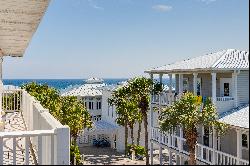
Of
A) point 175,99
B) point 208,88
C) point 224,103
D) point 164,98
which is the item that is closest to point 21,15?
point 224,103

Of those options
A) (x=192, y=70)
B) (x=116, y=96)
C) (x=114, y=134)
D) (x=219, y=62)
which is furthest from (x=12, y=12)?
(x=114, y=134)

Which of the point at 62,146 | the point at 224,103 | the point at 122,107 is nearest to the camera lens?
the point at 62,146

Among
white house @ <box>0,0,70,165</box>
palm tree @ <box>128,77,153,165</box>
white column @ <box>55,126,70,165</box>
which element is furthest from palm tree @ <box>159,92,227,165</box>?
white column @ <box>55,126,70,165</box>

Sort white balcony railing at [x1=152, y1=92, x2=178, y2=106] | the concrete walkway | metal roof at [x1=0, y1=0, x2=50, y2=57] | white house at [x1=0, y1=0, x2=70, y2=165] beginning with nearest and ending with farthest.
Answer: white house at [x1=0, y1=0, x2=70, y2=165]
metal roof at [x1=0, y1=0, x2=50, y2=57]
white balcony railing at [x1=152, y1=92, x2=178, y2=106]
the concrete walkway

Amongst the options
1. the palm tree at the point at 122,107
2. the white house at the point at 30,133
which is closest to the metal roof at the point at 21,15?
the white house at the point at 30,133

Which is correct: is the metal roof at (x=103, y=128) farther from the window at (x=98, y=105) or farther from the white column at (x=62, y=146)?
the white column at (x=62, y=146)

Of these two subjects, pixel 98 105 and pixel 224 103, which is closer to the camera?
pixel 224 103

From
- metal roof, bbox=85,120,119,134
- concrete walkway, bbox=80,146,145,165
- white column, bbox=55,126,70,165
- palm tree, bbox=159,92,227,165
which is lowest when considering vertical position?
concrete walkway, bbox=80,146,145,165

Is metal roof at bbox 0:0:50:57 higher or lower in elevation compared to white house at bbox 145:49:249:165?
higher

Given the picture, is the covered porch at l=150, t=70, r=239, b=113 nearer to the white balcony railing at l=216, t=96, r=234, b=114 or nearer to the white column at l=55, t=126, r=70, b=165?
the white balcony railing at l=216, t=96, r=234, b=114

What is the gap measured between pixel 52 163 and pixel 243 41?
1669 mm

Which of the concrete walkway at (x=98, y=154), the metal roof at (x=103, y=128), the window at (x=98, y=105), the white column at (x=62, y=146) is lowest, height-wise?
the concrete walkway at (x=98, y=154)

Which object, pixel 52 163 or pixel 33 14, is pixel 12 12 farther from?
pixel 52 163

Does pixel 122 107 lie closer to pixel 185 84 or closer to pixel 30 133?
pixel 185 84
